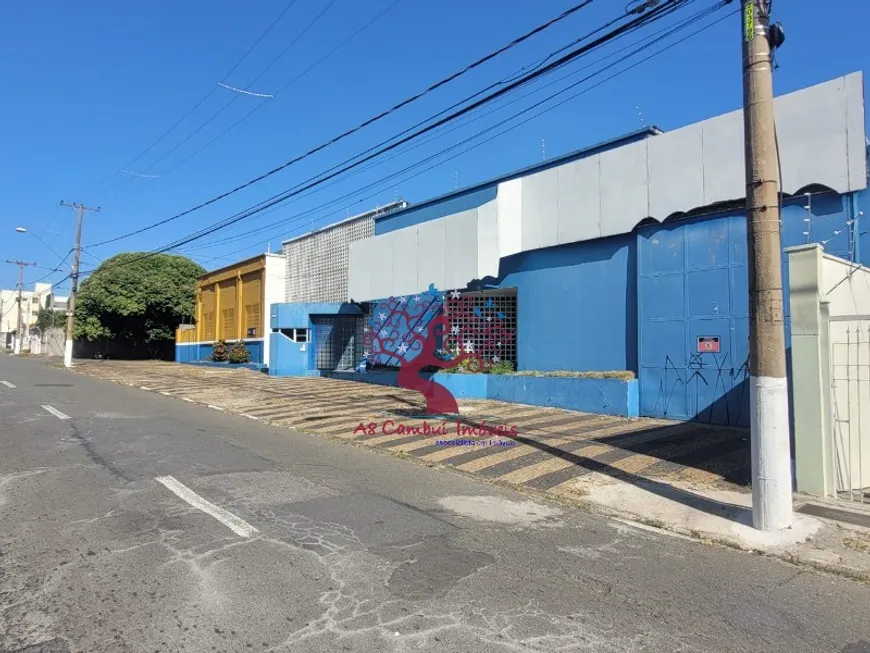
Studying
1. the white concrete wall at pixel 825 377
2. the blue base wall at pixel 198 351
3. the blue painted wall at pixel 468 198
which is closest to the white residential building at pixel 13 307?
the blue base wall at pixel 198 351

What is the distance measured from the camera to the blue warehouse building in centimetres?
1022

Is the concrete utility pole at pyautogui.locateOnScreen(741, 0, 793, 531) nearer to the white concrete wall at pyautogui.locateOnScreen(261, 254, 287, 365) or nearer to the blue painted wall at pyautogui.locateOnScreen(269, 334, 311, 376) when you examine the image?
the blue painted wall at pyautogui.locateOnScreen(269, 334, 311, 376)

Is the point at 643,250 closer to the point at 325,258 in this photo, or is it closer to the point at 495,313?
the point at 495,313

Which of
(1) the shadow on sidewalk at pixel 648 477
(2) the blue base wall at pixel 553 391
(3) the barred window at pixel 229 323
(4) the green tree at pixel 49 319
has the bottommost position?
(1) the shadow on sidewalk at pixel 648 477

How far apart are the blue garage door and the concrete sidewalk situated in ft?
1.95

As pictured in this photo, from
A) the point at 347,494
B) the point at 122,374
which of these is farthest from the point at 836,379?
the point at 122,374

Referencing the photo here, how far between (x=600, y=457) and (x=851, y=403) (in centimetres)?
324

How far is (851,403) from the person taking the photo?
288 inches

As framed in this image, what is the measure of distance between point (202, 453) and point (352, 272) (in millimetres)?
13148

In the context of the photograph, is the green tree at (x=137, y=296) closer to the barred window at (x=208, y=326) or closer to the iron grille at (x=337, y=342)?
the barred window at (x=208, y=326)

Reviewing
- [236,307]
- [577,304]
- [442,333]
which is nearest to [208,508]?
[577,304]

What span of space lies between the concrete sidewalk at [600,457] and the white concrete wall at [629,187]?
4.26 meters

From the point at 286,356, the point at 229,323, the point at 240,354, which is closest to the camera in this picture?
the point at 286,356

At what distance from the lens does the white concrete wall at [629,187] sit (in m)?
9.96
